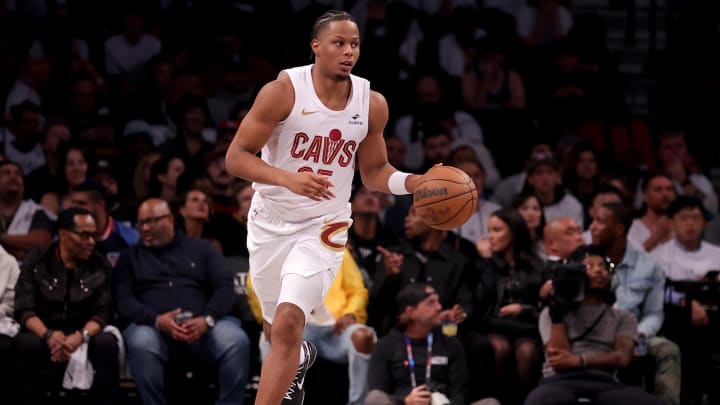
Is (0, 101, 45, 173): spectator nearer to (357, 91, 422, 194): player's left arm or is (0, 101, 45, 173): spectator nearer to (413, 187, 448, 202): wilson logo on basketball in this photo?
(357, 91, 422, 194): player's left arm

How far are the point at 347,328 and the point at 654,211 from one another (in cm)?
304

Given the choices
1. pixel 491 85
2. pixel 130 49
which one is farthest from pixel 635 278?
pixel 130 49

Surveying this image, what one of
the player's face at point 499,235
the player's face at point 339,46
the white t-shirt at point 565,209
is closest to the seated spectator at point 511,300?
the player's face at point 499,235

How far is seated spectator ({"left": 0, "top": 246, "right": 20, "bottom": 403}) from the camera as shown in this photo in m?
7.91

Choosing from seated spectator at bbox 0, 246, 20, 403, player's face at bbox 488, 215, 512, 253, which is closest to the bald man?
player's face at bbox 488, 215, 512, 253

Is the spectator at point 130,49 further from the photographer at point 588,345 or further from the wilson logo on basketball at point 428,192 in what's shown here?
the wilson logo on basketball at point 428,192

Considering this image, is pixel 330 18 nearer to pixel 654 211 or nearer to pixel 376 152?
pixel 376 152

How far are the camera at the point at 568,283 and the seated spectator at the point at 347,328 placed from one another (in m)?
1.32

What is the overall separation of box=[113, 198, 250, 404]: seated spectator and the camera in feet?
7.03

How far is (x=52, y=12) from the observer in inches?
456

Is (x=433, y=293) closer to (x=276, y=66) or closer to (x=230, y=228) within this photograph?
(x=230, y=228)

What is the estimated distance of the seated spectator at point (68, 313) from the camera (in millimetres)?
7824

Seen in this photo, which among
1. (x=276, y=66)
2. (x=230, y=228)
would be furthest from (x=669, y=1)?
(x=230, y=228)

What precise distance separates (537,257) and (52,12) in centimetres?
567
